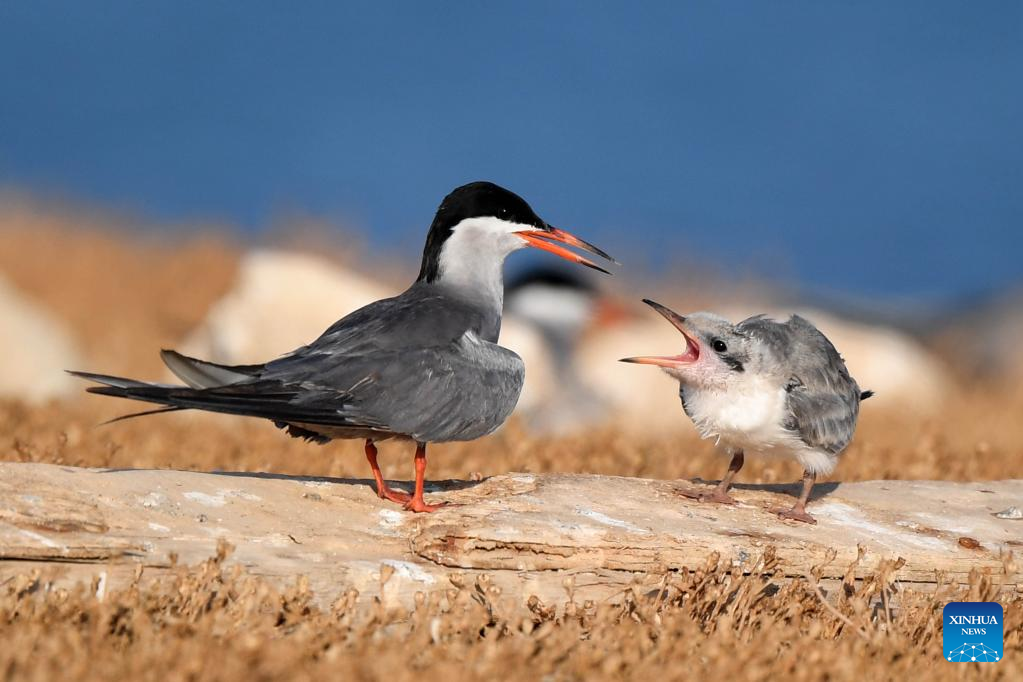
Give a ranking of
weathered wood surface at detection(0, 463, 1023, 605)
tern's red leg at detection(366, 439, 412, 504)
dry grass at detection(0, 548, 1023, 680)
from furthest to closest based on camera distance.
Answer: tern's red leg at detection(366, 439, 412, 504), weathered wood surface at detection(0, 463, 1023, 605), dry grass at detection(0, 548, 1023, 680)

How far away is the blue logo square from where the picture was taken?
439cm

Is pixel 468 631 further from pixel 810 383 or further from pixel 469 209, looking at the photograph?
pixel 469 209

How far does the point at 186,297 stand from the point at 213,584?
1068 centimetres

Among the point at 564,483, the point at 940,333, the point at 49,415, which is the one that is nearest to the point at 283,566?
the point at 564,483

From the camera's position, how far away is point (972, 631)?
4.45 metres

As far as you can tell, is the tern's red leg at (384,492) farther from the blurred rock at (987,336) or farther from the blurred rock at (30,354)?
the blurred rock at (987,336)

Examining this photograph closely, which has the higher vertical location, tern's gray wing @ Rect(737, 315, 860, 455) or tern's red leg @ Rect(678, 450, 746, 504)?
tern's gray wing @ Rect(737, 315, 860, 455)

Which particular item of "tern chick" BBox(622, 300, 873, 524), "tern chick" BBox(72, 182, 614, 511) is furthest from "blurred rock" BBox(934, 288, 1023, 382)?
"tern chick" BBox(72, 182, 614, 511)

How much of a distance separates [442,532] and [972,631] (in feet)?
5.95

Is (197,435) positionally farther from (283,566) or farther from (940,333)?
(940,333)

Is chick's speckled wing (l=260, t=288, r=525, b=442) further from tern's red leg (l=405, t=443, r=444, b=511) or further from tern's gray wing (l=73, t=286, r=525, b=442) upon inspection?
tern's red leg (l=405, t=443, r=444, b=511)

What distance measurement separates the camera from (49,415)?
26.7 feet

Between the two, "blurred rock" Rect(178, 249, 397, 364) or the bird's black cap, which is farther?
"blurred rock" Rect(178, 249, 397, 364)

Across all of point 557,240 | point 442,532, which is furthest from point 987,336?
point 442,532
